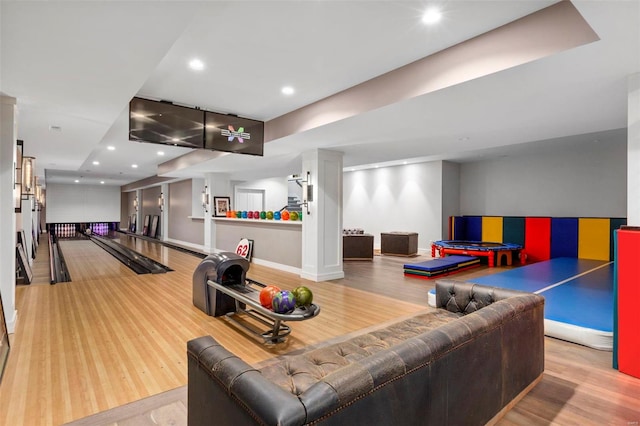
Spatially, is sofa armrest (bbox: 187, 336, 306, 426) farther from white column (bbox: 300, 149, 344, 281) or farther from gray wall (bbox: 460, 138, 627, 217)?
gray wall (bbox: 460, 138, 627, 217)

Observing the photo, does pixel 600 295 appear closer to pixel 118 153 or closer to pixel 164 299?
pixel 164 299

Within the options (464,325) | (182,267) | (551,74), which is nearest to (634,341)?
(464,325)

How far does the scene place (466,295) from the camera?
9.57 feet

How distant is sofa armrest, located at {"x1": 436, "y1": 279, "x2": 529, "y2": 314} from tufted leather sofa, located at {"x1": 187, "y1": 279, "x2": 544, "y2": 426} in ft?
0.73

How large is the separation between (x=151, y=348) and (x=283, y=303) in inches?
56.0

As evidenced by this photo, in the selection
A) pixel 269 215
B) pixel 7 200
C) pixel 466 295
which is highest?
pixel 7 200

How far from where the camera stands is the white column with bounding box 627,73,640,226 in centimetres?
280

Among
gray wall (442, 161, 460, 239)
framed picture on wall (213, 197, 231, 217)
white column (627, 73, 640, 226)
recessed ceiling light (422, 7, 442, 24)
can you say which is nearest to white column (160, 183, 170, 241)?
framed picture on wall (213, 197, 231, 217)

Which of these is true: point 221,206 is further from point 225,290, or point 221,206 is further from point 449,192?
point 449,192

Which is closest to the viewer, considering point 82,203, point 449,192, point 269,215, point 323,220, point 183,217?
point 323,220

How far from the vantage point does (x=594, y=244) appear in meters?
7.87

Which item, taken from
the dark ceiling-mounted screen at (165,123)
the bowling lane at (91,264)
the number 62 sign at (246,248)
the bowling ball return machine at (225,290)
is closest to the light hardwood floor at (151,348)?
the bowling ball return machine at (225,290)

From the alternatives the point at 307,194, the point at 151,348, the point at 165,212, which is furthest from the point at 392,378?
the point at 165,212

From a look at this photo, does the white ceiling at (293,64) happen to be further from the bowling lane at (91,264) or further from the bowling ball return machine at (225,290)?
the bowling lane at (91,264)
